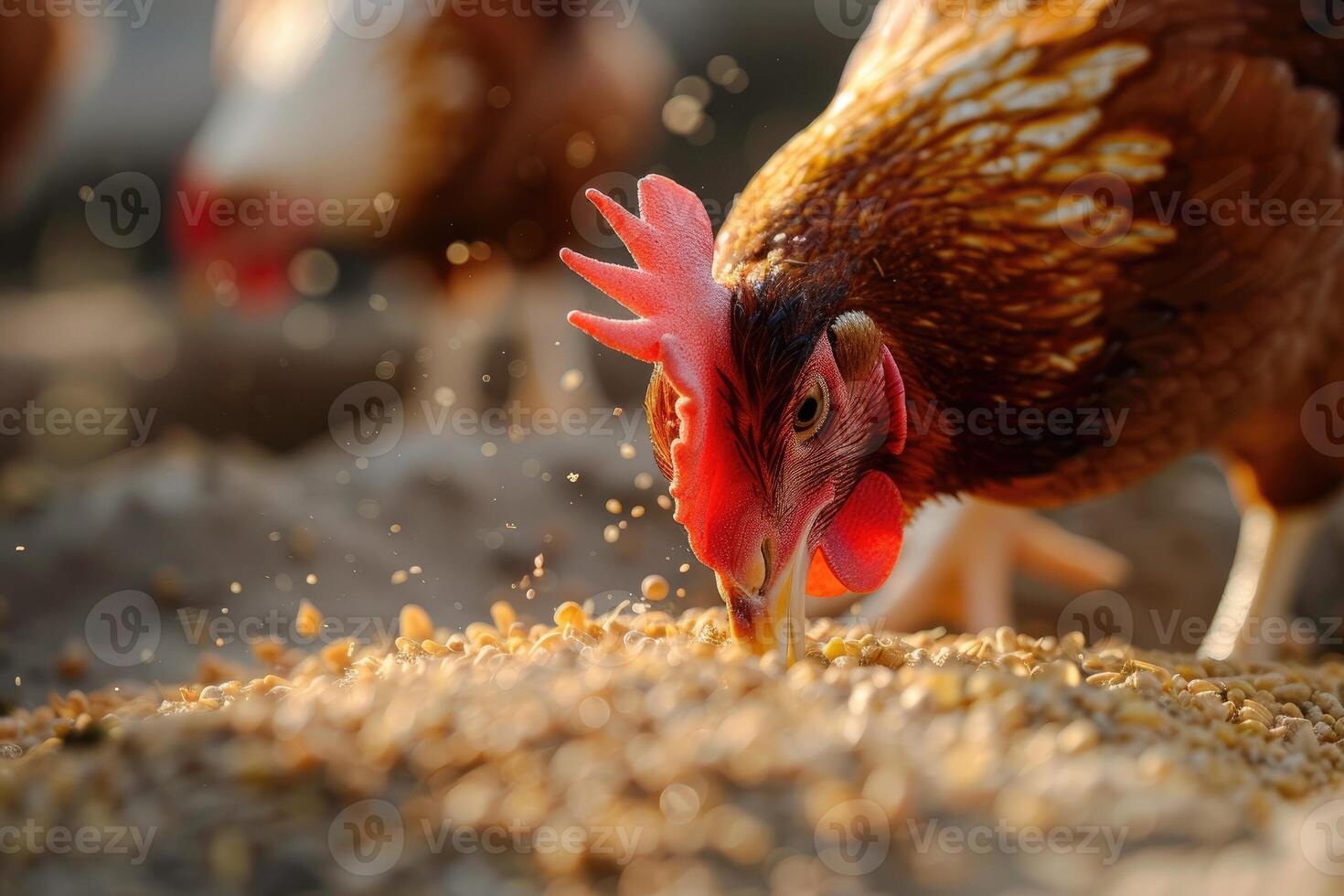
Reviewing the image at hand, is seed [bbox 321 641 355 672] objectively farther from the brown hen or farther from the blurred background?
the brown hen

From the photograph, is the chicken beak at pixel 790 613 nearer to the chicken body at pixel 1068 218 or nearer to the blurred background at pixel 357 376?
the chicken body at pixel 1068 218

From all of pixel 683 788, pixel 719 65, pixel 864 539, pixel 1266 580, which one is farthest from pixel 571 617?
pixel 719 65

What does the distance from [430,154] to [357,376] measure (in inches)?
48.1

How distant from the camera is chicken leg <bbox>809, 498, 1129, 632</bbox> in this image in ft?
9.59

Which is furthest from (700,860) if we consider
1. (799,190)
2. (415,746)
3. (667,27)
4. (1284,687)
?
(667,27)

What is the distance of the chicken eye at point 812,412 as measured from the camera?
1354mm

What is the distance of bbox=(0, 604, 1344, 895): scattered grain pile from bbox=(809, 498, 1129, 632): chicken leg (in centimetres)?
158

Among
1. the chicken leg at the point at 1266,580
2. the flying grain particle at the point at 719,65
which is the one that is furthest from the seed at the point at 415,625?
the flying grain particle at the point at 719,65

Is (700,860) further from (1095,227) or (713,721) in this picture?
(1095,227)

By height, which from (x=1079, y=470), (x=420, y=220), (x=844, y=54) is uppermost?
(x=844, y=54)

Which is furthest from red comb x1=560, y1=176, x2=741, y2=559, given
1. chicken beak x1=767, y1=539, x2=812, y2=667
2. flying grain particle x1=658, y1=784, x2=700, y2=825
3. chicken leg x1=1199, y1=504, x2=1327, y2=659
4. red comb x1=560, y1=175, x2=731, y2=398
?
chicken leg x1=1199, y1=504, x2=1327, y2=659

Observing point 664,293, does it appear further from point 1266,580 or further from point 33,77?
point 33,77

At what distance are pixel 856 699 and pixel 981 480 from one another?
687 millimetres

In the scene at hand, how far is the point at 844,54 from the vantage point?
21.4 ft
